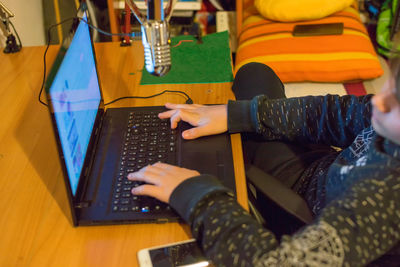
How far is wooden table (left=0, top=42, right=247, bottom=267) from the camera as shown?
0.70 meters

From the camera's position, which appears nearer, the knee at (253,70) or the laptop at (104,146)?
the laptop at (104,146)

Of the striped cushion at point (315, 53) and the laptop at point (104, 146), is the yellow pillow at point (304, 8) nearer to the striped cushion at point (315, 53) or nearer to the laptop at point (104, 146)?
the striped cushion at point (315, 53)

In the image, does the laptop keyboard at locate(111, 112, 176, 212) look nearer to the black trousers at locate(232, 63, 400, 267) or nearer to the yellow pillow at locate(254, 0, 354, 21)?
the black trousers at locate(232, 63, 400, 267)

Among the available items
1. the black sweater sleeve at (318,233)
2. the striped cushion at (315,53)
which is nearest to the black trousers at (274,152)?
the black sweater sleeve at (318,233)

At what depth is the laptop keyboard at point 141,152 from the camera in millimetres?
750

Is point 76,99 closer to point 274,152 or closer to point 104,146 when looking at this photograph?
point 104,146

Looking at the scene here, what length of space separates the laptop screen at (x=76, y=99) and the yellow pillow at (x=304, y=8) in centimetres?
114

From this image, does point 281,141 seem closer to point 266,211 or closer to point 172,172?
point 266,211

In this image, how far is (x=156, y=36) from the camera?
0.69 m

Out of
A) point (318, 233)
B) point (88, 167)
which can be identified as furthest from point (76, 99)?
point (318, 233)

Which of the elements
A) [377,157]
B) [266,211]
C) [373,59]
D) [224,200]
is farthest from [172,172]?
[373,59]

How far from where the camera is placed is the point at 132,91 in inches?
42.3

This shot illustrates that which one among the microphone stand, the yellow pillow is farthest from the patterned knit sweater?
the yellow pillow

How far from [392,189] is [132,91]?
68cm
